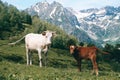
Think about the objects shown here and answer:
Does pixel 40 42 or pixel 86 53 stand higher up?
pixel 40 42

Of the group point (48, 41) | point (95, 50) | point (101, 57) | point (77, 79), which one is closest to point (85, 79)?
point (77, 79)

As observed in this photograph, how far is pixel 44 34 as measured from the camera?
3578cm

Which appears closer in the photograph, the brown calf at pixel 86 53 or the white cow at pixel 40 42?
the brown calf at pixel 86 53

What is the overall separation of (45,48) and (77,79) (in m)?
13.0

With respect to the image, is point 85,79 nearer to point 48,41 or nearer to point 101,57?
point 48,41

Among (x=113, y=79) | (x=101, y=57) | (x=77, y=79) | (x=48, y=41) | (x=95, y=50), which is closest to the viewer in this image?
(x=77, y=79)

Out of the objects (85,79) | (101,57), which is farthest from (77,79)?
(101,57)

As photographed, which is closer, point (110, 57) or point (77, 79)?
point (77, 79)

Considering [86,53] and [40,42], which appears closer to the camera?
[86,53]

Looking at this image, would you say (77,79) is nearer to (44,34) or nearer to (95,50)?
(95,50)

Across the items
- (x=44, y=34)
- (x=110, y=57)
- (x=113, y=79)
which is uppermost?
(x=44, y=34)

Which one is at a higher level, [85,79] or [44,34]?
[44,34]

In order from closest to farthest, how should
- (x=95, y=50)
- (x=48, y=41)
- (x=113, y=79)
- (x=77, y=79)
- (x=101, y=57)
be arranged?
(x=77, y=79) < (x=113, y=79) < (x=95, y=50) < (x=48, y=41) < (x=101, y=57)

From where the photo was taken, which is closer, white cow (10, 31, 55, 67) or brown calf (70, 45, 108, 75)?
brown calf (70, 45, 108, 75)
